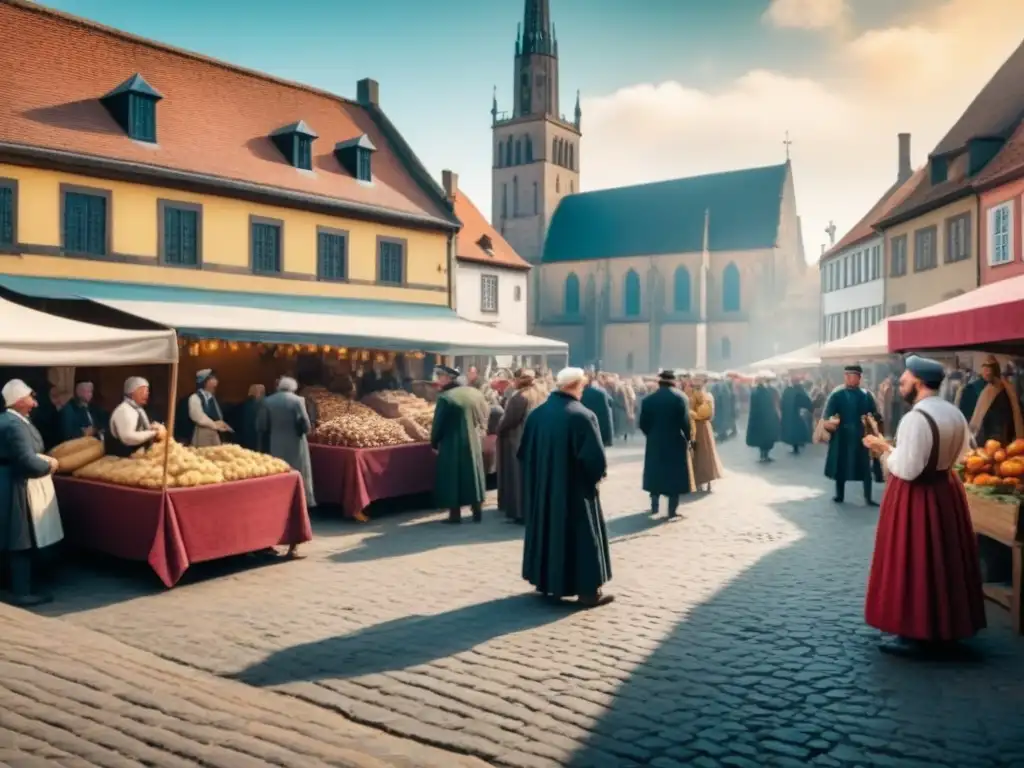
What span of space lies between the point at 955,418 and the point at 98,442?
8.01 m

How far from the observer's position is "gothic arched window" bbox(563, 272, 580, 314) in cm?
6362

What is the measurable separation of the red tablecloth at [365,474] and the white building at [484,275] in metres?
19.5

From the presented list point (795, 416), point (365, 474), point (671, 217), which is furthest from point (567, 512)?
point (671, 217)

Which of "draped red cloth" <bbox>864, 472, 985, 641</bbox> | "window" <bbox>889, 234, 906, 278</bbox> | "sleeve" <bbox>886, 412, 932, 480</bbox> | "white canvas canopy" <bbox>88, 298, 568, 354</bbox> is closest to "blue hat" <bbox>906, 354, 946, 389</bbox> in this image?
"sleeve" <bbox>886, 412, 932, 480</bbox>

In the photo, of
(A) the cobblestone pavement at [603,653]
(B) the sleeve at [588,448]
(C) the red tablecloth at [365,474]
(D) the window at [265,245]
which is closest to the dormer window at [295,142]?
(D) the window at [265,245]

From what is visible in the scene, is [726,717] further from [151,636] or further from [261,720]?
[151,636]

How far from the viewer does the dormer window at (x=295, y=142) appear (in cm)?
2088

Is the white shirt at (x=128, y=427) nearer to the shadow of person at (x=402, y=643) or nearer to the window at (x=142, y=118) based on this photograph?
the shadow of person at (x=402, y=643)

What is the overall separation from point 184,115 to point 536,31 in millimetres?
50018

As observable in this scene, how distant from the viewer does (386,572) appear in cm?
840

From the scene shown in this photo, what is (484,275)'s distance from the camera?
33781 millimetres

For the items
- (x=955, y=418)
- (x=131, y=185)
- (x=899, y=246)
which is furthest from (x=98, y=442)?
(x=899, y=246)

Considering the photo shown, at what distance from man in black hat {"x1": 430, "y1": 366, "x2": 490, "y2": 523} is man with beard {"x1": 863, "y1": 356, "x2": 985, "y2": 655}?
6084 millimetres

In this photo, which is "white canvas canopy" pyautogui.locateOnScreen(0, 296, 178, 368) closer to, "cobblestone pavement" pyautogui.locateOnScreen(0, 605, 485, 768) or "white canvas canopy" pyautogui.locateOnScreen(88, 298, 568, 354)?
"cobblestone pavement" pyautogui.locateOnScreen(0, 605, 485, 768)
